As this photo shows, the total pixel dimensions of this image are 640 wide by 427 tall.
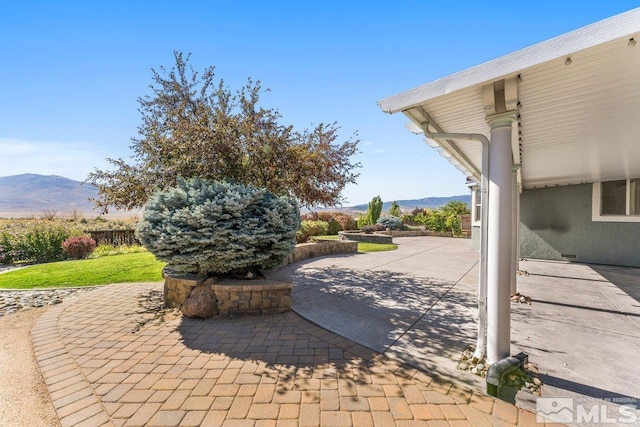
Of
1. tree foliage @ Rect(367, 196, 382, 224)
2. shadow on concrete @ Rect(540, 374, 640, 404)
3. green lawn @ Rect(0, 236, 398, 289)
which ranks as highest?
tree foliage @ Rect(367, 196, 382, 224)

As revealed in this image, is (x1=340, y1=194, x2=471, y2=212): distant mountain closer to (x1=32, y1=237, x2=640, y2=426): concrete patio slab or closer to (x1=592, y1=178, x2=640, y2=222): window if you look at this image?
(x1=592, y1=178, x2=640, y2=222): window

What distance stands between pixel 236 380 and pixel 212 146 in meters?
3.93

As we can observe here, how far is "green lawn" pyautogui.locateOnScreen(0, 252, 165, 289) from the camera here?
6.50 meters

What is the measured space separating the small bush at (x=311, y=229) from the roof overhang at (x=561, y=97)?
7.40 metres

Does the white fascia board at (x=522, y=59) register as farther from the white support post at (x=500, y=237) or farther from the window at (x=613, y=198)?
the window at (x=613, y=198)

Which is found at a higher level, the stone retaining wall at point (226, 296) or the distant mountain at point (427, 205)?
the distant mountain at point (427, 205)

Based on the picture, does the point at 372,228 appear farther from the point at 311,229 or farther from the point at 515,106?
the point at 515,106

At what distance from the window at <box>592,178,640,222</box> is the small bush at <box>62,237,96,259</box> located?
58.7 ft

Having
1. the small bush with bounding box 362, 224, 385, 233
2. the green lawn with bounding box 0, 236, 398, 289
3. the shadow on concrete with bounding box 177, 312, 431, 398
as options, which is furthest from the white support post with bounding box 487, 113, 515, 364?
the small bush with bounding box 362, 224, 385, 233

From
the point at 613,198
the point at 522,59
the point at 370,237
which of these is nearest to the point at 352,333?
the point at 522,59

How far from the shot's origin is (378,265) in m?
8.53

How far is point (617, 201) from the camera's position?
327 inches

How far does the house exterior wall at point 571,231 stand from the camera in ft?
26.7

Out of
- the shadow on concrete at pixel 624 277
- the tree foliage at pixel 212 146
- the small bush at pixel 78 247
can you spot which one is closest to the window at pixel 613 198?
the shadow on concrete at pixel 624 277
